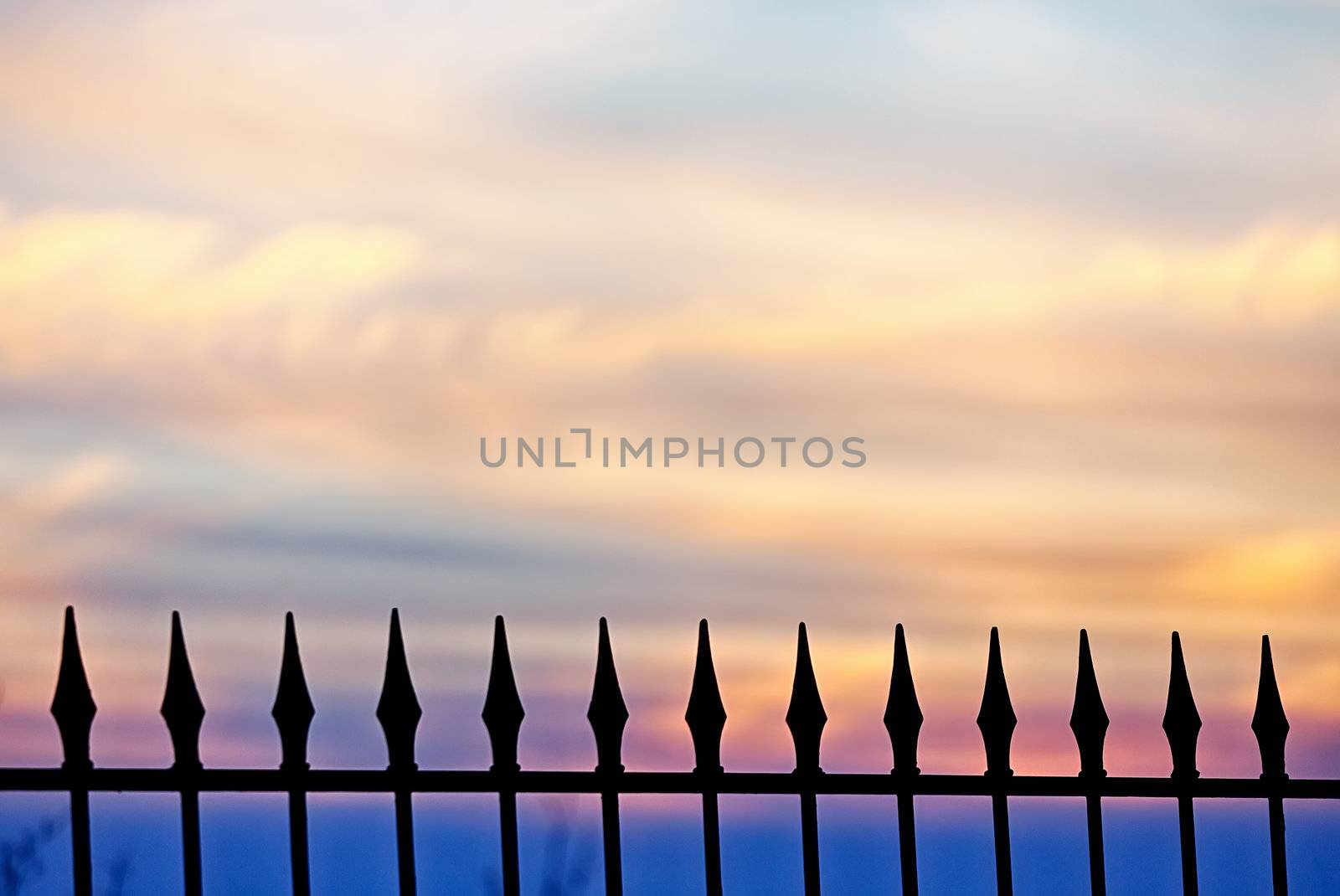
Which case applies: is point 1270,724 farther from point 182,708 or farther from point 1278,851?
point 182,708

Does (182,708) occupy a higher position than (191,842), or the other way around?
(182,708)

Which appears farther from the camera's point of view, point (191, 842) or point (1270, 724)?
point (1270, 724)

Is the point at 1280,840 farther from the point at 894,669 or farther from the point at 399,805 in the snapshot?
the point at 399,805

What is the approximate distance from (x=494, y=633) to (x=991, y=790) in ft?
7.98

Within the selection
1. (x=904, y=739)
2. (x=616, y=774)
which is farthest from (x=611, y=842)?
(x=904, y=739)

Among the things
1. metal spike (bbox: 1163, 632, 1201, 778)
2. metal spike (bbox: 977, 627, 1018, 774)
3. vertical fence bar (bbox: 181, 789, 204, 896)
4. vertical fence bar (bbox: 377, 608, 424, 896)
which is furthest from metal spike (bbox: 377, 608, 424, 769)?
metal spike (bbox: 1163, 632, 1201, 778)

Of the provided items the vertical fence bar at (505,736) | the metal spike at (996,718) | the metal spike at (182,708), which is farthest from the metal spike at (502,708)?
the metal spike at (996,718)

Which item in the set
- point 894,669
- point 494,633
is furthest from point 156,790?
point 894,669

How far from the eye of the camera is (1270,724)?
8312mm

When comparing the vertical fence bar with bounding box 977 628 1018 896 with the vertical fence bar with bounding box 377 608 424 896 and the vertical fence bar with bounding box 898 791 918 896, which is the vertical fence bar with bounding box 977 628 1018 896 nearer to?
the vertical fence bar with bounding box 898 791 918 896

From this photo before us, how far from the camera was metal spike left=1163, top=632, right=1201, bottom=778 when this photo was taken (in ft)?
26.5

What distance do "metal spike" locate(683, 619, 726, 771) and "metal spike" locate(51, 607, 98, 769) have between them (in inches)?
103

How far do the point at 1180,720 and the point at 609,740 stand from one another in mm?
2890

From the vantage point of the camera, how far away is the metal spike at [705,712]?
7.47 metres
